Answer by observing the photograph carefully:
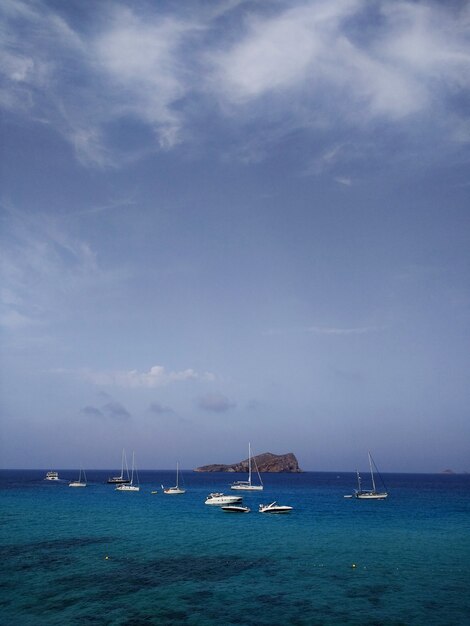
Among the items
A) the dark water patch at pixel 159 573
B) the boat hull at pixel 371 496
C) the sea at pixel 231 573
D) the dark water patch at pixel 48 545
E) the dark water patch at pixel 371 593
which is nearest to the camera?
the sea at pixel 231 573

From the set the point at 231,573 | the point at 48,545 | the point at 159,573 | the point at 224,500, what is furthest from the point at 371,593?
the point at 224,500

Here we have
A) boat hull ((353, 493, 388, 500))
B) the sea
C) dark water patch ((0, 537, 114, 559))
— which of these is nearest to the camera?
the sea

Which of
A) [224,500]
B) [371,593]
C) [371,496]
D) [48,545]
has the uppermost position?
[371,593]

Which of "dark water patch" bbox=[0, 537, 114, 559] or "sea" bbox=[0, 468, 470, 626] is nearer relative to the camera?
"sea" bbox=[0, 468, 470, 626]

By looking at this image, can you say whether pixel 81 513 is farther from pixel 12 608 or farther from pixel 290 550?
pixel 12 608

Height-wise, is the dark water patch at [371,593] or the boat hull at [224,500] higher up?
the dark water patch at [371,593]

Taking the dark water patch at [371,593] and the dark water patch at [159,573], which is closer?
the dark water patch at [371,593]

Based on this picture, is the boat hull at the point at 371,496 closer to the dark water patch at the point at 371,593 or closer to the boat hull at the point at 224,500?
the boat hull at the point at 224,500

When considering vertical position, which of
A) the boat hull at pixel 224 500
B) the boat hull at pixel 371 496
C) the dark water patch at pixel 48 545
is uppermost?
the dark water patch at pixel 48 545

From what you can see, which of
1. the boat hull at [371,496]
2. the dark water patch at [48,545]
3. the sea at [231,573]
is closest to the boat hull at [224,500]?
the sea at [231,573]

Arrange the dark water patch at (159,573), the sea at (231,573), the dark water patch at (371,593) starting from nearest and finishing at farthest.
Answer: the sea at (231,573) → the dark water patch at (371,593) → the dark water patch at (159,573)

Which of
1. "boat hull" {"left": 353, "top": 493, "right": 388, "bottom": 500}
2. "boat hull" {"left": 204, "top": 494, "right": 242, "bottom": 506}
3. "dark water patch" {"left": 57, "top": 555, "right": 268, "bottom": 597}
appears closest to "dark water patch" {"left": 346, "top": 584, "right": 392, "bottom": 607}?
"dark water patch" {"left": 57, "top": 555, "right": 268, "bottom": 597}

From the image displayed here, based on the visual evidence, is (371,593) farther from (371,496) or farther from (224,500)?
(371,496)

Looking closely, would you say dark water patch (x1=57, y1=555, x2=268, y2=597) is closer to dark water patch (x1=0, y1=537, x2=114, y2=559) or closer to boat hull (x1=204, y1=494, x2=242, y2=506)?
dark water patch (x1=0, y1=537, x2=114, y2=559)
